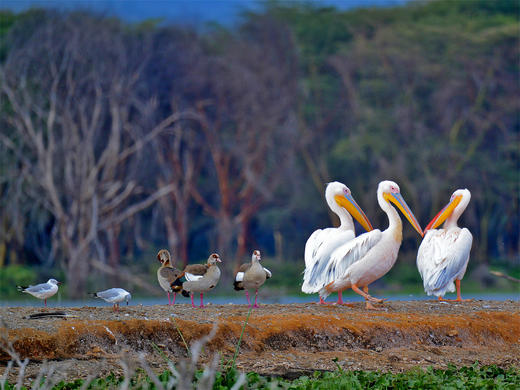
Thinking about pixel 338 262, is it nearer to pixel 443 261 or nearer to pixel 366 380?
pixel 443 261

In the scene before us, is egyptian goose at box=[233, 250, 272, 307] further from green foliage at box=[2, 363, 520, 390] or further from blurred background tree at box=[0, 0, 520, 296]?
blurred background tree at box=[0, 0, 520, 296]

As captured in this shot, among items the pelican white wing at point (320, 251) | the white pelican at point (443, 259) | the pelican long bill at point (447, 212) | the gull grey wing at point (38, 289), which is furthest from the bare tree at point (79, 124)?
the gull grey wing at point (38, 289)

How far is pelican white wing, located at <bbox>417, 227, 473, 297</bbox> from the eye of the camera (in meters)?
11.7

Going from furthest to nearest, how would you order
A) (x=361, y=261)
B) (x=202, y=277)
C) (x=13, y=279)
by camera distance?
(x=13, y=279)
(x=361, y=261)
(x=202, y=277)

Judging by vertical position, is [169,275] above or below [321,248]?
below

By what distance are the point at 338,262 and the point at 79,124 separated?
2018 centimetres

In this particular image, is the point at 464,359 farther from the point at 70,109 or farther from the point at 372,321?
the point at 70,109

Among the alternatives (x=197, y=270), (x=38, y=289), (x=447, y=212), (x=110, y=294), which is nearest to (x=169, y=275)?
(x=197, y=270)

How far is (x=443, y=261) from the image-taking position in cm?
1173

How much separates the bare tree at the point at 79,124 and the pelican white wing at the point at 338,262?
56.3 ft

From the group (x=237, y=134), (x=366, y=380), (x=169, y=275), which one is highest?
(x=237, y=134)

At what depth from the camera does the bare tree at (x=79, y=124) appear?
28125 millimetres

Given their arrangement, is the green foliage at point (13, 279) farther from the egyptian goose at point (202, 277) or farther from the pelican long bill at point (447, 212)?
the egyptian goose at point (202, 277)

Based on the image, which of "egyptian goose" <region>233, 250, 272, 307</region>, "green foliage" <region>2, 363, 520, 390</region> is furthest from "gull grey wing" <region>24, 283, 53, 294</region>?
"green foliage" <region>2, 363, 520, 390</region>
